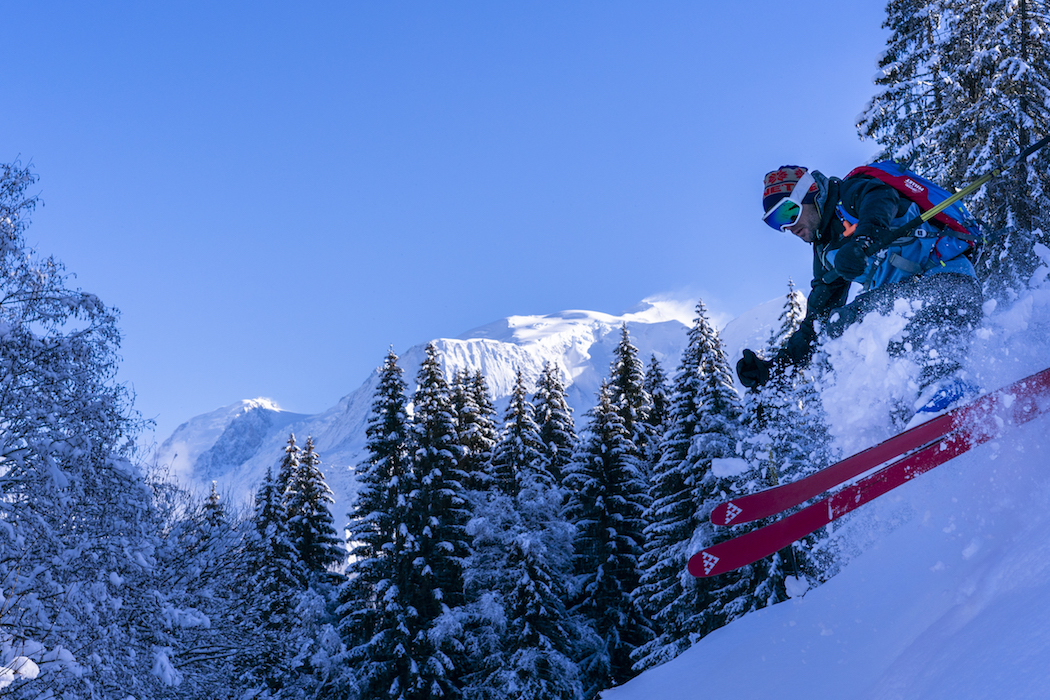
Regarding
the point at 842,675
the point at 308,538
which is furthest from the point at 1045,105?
the point at 308,538

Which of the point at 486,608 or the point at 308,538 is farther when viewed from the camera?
the point at 308,538

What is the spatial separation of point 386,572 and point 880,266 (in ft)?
64.9

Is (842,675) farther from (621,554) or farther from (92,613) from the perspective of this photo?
(621,554)

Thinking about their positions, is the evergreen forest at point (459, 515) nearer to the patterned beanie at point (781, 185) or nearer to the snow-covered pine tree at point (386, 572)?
the snow-covered pine tree at point (386, 572)

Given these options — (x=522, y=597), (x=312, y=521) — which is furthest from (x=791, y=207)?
(x=312, y=521)

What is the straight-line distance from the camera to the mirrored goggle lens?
19.5 ft

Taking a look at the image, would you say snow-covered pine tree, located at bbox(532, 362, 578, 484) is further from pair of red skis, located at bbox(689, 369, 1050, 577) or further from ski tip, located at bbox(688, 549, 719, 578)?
ski tip, located at bbox(688, 549, 719, 578)

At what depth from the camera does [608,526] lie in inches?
925

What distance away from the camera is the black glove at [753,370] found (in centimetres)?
616

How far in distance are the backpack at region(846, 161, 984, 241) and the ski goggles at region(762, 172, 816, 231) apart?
1.45ft

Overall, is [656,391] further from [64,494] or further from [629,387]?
[64,494]

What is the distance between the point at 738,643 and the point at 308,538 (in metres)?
23.4

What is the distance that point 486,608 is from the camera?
20.6 metres

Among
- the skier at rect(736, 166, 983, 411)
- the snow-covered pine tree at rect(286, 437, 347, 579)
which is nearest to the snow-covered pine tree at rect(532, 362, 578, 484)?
the snow-covered pine tree at rect(286, 437, 347, 579)
